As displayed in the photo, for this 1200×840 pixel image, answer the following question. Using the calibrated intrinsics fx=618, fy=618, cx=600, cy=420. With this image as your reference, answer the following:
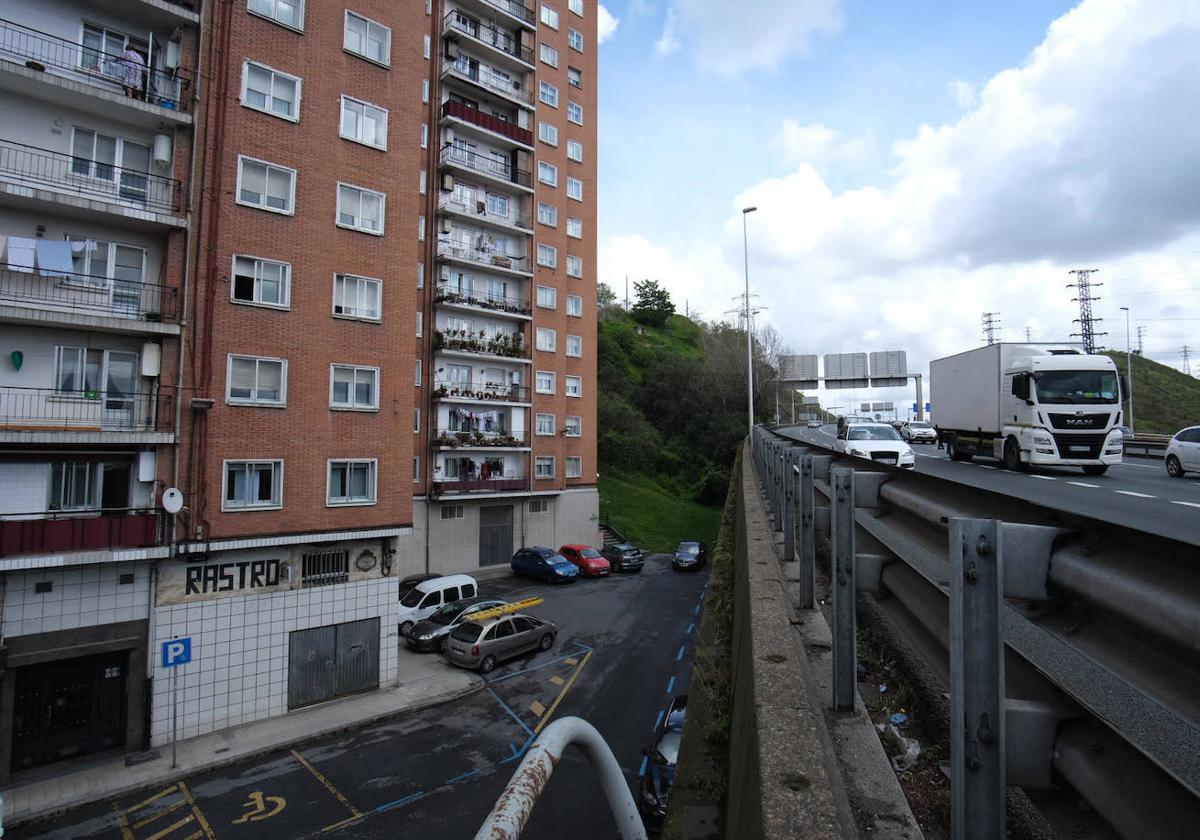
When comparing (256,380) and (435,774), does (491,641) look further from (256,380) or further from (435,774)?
(256,380)

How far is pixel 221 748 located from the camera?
14242mm

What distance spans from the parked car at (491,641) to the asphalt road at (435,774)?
19.2 inches

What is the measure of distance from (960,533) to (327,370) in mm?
18334

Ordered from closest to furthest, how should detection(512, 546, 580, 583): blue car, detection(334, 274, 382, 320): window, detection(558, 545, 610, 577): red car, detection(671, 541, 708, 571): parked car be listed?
detection(334, 274, 382, 320): window < detection(512, 546, 580, 583): blue car < detection(558, 545, 610, 577): red car < detection(671, 541, 708, 571): parked car

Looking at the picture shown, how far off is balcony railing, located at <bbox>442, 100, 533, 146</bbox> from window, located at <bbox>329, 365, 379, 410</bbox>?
63.1ft

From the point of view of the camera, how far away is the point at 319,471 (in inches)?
680

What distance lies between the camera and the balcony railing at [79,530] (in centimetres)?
1309

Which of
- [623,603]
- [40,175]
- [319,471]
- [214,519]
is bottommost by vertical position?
[623,603]

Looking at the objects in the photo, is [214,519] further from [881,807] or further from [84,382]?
[881,807]

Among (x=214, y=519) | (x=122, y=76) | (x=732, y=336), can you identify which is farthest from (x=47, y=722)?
(x=732, y=336)

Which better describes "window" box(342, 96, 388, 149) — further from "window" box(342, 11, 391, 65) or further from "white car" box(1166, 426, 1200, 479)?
"white car" box(1166, 426, 1200, 479)

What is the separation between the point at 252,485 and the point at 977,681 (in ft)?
58.4

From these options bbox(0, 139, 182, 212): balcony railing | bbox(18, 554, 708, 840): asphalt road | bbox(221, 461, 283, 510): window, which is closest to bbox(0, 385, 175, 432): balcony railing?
bbox(221, 461, 283, 510): window

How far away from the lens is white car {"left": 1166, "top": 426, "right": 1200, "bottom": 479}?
1723 centimetres
